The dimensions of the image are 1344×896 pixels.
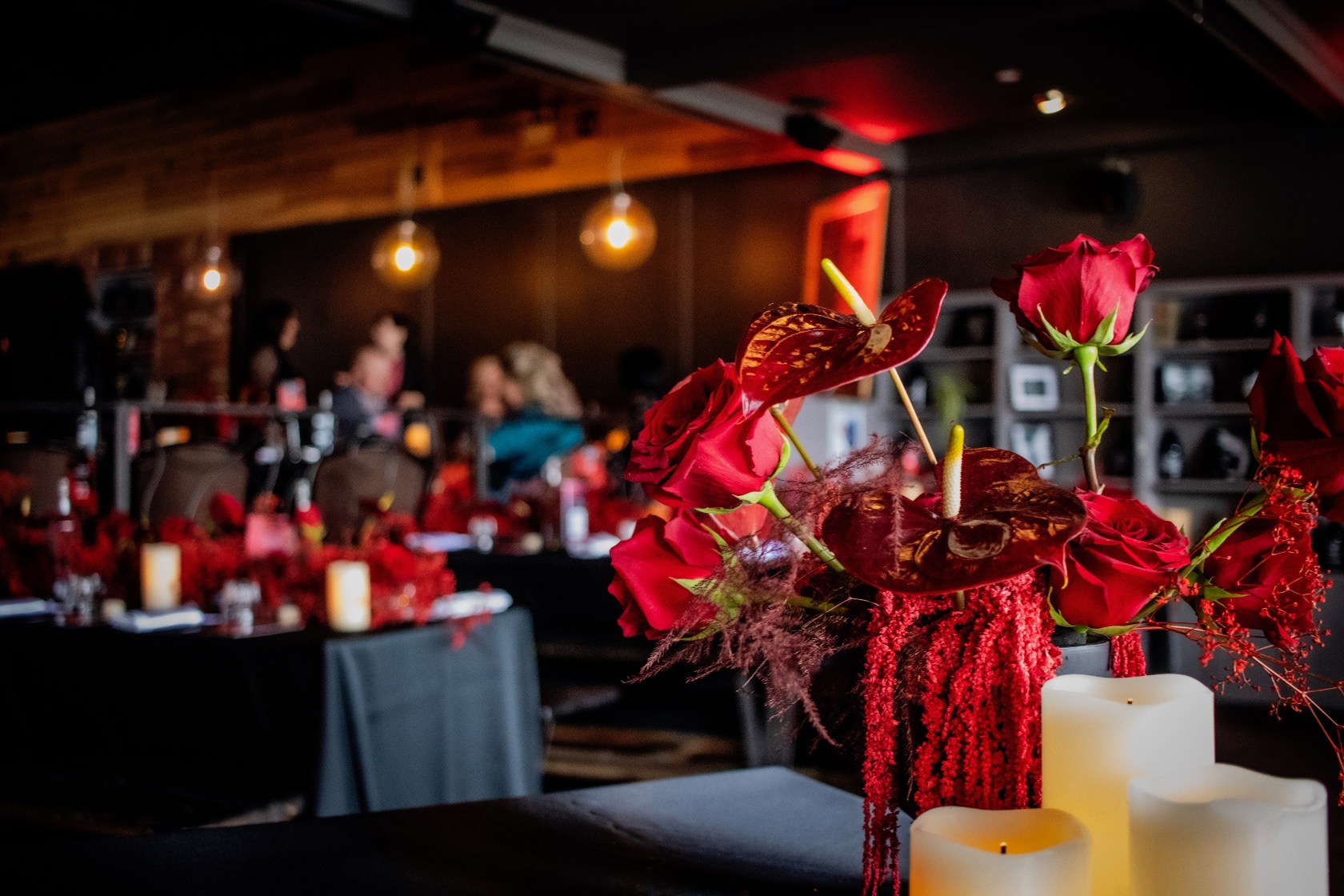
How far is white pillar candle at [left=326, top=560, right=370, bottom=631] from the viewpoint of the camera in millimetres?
2217

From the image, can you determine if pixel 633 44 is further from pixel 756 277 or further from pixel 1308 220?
pixel 1308 220

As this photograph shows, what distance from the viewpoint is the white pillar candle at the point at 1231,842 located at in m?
0.56

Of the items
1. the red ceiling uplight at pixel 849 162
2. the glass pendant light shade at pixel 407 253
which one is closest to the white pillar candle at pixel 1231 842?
the red ceiling uplight at pixel 849 162

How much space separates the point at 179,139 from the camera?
31.7 ft

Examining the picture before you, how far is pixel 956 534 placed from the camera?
0.57 metres

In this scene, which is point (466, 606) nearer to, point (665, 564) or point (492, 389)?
point (665, 564)

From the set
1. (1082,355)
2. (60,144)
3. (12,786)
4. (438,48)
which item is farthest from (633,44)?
(60,144)

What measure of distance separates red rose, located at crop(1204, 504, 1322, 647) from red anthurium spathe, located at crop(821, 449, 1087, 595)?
0.14 meters

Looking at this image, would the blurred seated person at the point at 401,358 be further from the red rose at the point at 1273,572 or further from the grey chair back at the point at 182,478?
the red rose at the point at 1273,572

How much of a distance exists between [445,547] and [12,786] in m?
1.86

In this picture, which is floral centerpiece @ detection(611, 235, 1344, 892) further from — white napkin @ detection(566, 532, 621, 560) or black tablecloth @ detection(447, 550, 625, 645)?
white napkin @ detection(566, 532, 621, 560)

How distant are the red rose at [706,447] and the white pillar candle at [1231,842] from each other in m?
0.26

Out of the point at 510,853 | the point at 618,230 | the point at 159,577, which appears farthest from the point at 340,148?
the point at 510,853

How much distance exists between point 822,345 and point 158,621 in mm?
2073
